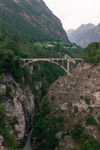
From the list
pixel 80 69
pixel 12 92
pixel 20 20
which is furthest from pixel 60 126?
pixel 20 20

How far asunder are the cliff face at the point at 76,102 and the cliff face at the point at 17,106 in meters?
5.76

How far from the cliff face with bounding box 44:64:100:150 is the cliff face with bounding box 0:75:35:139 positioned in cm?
576

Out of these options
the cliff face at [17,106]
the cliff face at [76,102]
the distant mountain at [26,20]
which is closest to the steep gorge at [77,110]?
the cliff face at [76,102]

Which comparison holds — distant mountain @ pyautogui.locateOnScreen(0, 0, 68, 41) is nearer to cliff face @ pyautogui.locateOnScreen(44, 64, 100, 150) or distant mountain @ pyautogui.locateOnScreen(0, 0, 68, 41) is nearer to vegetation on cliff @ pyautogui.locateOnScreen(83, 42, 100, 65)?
vegetation on cliff @ pyautogui.locateOnScreen(83, 42, 100, 65)

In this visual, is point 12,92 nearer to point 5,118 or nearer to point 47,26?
point 5,118

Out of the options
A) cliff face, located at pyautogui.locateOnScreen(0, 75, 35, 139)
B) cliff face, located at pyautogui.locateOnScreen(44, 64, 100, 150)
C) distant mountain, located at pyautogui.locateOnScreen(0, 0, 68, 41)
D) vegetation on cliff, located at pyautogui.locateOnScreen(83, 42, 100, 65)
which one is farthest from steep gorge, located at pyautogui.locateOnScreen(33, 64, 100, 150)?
distant mountain, located at pyautogui.locateOnScreen(0, 0, 68, 41)

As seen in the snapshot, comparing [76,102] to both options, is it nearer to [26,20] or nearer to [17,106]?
[17,106]

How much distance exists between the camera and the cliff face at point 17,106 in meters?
30.1

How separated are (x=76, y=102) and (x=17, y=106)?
12330 millimetres

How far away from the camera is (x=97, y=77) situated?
34.5 meters

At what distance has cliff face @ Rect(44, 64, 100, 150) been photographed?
29.6 metres

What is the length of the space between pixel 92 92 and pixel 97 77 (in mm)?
3623

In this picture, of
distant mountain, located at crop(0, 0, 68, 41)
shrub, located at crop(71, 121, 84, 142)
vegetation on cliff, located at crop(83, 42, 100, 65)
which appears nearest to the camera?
shrub, located at crop(71, 121, 84, 142)

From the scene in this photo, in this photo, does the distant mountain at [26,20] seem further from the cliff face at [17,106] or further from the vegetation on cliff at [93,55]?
the cliff face at [17,106]
